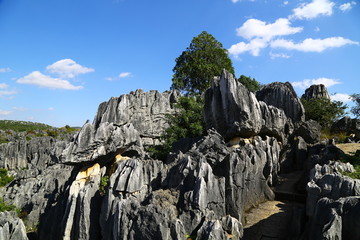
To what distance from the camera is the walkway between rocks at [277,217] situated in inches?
364

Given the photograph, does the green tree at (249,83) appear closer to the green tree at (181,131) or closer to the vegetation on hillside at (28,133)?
the green tree at (181,131)

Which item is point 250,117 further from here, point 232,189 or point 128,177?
point 128,177

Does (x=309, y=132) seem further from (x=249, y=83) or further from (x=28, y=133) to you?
(x=28, y=133)

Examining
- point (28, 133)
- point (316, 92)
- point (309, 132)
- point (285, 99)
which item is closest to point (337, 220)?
point (309, 132)

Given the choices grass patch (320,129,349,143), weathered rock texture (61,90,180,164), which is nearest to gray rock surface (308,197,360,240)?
weathered rock texture (61,90,180,164)

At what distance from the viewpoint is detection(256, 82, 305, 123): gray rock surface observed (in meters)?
21.0

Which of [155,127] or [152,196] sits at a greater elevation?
[155,127]

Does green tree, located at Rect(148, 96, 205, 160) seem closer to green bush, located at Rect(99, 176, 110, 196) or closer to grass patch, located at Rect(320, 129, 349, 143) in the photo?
green bush, located at Rect(99, 176, 110, 196)

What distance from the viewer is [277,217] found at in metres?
11.2

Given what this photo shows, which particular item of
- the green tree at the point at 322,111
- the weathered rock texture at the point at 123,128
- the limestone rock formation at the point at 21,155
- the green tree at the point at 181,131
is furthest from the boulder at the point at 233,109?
the limestone rock formation at the point at 21,155

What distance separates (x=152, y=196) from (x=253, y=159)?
19.0 ft

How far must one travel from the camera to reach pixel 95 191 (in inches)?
441

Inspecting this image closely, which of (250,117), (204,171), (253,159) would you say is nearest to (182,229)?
(204,171)

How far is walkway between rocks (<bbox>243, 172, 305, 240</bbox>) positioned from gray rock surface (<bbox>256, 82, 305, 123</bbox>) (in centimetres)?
796
